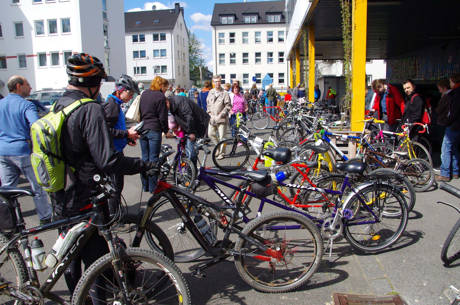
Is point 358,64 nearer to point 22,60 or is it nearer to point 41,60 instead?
point 41,60

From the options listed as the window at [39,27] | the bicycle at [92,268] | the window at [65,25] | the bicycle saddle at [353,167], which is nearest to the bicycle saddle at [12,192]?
the bicycle at [92,268]

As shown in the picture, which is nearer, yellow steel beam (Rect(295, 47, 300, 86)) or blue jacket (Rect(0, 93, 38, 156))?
blue jacket (Rect(0, 93, 38, 156))

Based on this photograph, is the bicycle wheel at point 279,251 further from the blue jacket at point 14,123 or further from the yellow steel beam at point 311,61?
the yellow steel beam at point 311,61

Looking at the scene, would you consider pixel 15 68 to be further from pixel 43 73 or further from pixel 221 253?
pixel 221 253

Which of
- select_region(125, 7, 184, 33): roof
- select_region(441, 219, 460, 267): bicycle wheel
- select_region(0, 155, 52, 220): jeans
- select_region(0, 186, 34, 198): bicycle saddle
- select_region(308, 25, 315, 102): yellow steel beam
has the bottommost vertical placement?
select_region(441, 219, 460, 267): bicycle wheel

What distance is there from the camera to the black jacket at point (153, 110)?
6176mm

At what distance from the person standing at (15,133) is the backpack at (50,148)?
2514 millimetres

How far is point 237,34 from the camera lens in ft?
196

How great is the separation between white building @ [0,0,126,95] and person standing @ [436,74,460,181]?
1415 inches

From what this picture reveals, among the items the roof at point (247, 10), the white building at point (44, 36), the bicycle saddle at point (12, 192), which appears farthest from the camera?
the roof at point (247, 10)

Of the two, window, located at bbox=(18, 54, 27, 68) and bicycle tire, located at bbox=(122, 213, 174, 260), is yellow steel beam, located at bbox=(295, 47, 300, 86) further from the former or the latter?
window, located at bbox=(18, 54, 27, 68)

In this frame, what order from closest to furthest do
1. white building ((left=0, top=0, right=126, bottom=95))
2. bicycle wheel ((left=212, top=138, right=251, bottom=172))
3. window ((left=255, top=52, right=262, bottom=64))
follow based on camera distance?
bicycle wheel ((left=212, top=138, right=251, bottom=172))
white building ((left=0, top=0, right=126, bottom=95))
window ((left=255, top=52, right=262, bottom=64))

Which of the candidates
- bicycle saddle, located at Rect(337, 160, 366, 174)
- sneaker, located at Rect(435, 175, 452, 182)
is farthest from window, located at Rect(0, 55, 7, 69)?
bicycle saddle, located at Rect(337, 160, 366, 174)

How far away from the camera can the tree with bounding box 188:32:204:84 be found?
81.4 metres
